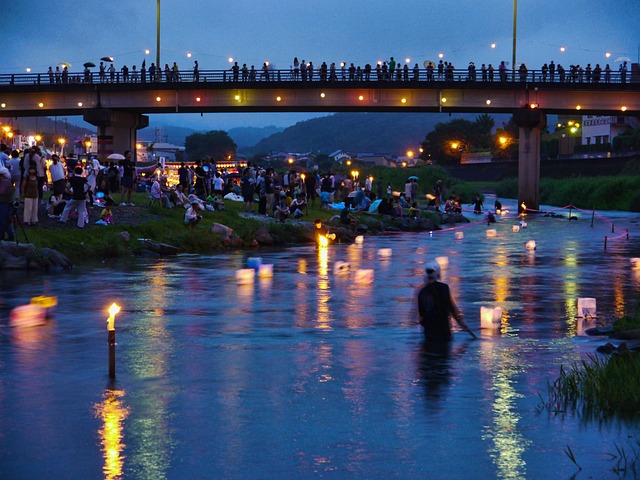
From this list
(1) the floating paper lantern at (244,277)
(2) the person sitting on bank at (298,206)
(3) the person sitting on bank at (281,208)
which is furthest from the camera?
(2) the person sitting on bank at (298,206)

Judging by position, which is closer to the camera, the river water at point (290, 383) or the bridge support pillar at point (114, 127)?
the river water at point (290, 383)

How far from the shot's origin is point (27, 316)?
20.3 meters

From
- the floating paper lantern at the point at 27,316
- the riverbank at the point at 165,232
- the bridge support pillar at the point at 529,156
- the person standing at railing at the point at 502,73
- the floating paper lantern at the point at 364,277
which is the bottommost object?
the floating paper lantern at the point at 27,316

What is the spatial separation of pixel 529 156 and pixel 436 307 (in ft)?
211

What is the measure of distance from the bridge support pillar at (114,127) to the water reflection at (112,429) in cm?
6482

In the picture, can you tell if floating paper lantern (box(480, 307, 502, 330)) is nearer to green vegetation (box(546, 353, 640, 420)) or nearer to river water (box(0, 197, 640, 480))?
river water (box(0, 197, 640, 480))

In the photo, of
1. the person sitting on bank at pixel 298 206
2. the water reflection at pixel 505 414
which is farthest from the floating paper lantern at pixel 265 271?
the person sitting on bank at pixel 298 206

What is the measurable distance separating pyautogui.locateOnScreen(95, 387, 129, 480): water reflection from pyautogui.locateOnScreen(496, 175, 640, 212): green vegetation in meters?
68.8

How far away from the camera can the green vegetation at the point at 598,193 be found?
81125mm

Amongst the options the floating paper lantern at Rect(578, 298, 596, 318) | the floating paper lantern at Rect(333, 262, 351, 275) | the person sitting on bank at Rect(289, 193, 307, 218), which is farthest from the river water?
the person sitting on bank at Rect(289, 193, 307, 218)

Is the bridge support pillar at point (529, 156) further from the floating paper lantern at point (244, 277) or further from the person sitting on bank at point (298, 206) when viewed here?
the floating paper lantern at point (244, 277)

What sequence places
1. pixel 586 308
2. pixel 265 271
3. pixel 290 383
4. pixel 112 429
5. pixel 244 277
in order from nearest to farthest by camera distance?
pixel 112 429 < pixel 290 383 < pixel 586 308 < pixel 244 277 < pixel 265 271

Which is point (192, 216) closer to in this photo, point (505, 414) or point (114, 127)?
point (505, 414)

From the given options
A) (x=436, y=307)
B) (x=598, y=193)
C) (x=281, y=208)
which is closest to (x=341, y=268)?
(x=436, y=307)
